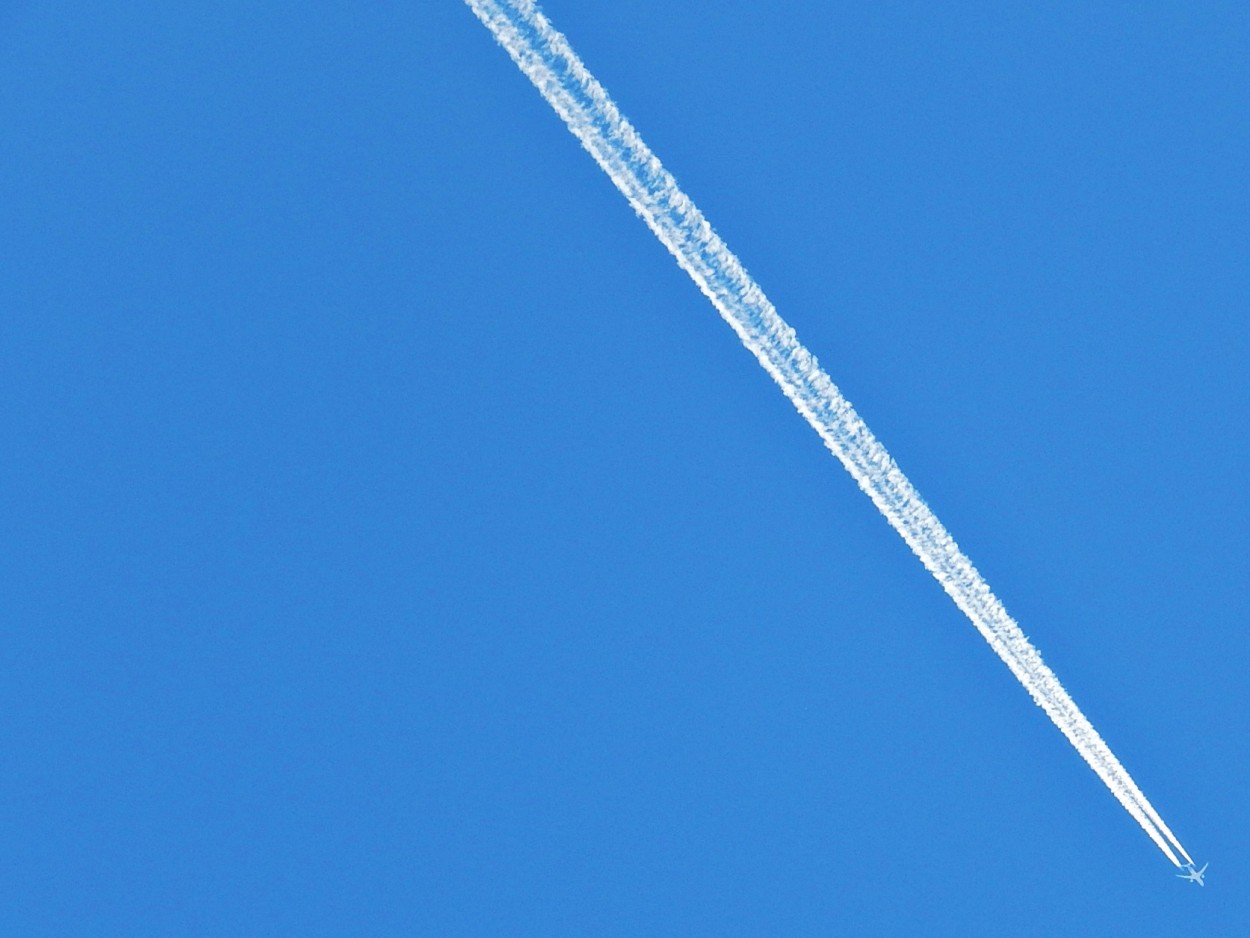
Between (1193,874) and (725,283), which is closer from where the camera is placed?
(725,283)

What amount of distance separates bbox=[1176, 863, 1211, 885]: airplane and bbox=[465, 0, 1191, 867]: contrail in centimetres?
183

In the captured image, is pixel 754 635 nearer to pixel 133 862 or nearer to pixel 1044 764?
pixel 1044 764

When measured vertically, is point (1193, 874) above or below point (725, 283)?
below

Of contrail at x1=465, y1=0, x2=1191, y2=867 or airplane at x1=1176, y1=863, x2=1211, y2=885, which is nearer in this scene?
contrail at x1=465, y1=0, x2=1191, y2=867

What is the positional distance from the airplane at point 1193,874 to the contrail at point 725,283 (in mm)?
1826

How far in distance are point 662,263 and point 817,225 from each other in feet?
3.16

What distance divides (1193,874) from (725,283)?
4522mm

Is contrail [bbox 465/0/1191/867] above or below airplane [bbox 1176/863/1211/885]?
above

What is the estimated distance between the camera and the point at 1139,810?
4.88 m

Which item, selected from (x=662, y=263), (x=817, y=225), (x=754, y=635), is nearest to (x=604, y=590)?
(x=754, y=635)

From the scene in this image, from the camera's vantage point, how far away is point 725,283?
4.73 m

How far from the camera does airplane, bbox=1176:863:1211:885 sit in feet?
16.0

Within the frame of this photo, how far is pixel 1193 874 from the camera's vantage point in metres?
4.89

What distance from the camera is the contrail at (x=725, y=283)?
473 cm
